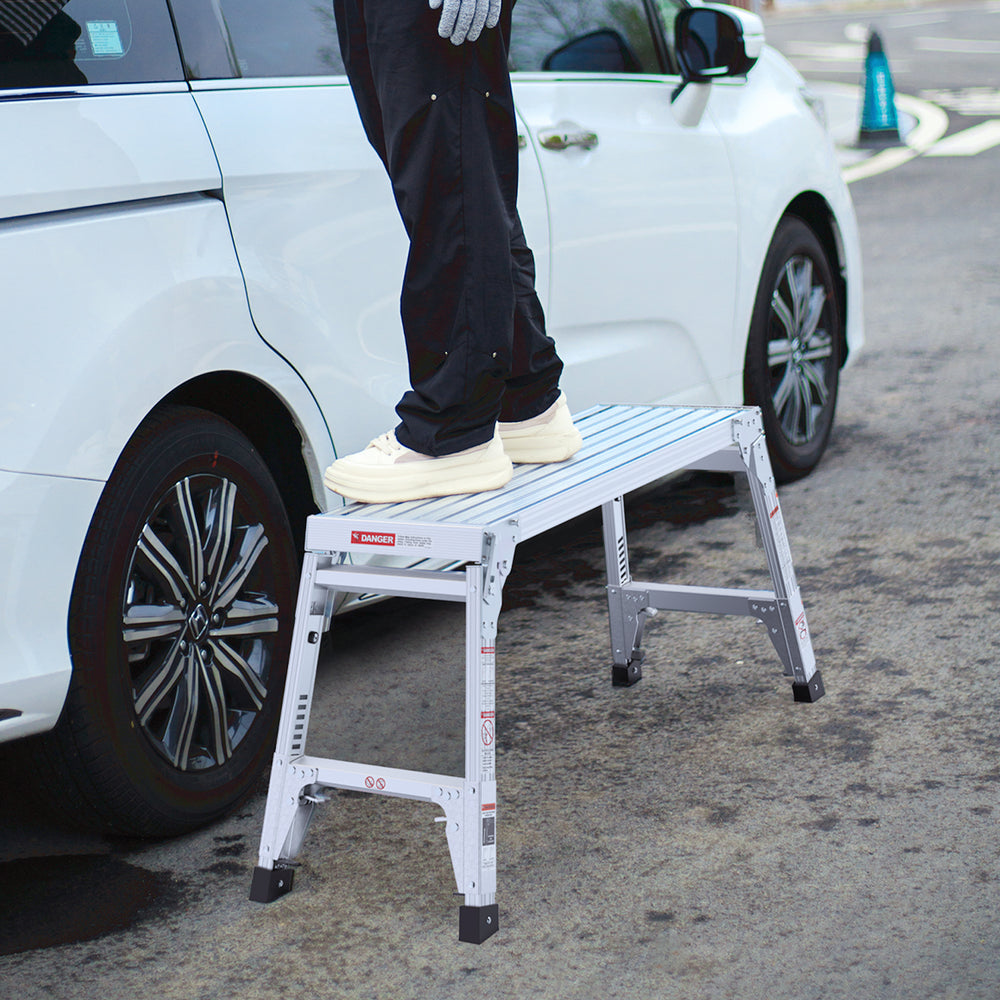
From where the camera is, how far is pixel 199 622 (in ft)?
9.40

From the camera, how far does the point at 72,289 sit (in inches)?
98.4

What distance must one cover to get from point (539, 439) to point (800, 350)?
Result: 2.31m

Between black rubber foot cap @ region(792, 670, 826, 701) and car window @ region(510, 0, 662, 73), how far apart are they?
1741 millimetres

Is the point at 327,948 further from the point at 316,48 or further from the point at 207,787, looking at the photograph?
the point at 316,48

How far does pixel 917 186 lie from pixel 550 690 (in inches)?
387

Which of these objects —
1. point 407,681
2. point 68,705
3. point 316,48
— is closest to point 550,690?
point 407,681

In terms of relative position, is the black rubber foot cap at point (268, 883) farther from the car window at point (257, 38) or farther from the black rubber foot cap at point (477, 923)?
the car window at point (257, 38)

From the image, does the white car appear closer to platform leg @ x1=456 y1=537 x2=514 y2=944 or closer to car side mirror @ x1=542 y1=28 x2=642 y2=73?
car side mirror @ x1=542 y1=28 x2=642 y2=73

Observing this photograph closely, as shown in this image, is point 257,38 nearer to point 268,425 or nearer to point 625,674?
point 268,425

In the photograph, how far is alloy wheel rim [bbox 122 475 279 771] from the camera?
8.96 feet

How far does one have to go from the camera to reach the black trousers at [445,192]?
247cm

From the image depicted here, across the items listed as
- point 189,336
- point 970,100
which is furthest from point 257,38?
point 970,100

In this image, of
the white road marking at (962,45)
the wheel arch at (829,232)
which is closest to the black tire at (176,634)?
the wheel arch at (829,232)

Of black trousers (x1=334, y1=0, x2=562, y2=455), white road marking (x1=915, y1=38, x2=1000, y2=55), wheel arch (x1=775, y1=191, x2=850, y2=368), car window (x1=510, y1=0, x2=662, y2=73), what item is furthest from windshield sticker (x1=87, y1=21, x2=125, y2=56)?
white road marking (x1=915, y1=38, x2=1000, y2=55)
